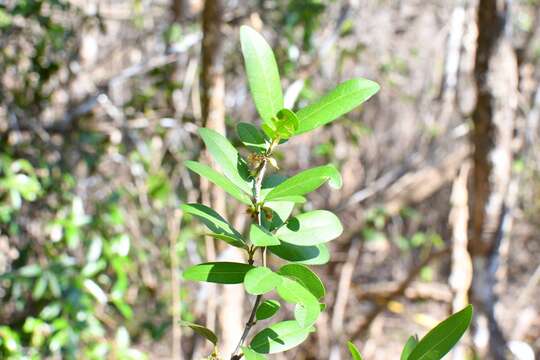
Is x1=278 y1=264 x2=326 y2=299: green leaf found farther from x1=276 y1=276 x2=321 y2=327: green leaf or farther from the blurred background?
the blurred background

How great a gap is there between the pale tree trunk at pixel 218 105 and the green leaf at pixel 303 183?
135 centimetres

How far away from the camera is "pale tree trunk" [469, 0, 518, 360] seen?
7.82 ft

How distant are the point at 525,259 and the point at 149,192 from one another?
3984 mm

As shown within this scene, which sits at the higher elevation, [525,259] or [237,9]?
[237,9]

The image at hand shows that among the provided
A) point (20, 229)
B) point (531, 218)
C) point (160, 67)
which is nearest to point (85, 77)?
point (160, 67)

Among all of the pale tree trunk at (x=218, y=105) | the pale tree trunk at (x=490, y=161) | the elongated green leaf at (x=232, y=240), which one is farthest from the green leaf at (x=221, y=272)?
the pale tree trunk at (x=490, y=161)

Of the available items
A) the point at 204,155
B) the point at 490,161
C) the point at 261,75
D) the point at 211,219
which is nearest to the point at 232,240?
the point at 211,219

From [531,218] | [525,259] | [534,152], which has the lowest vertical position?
[525,259]

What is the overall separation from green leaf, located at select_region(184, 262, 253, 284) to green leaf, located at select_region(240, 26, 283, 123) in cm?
15

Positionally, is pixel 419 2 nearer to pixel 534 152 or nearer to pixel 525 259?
pixel 534 152

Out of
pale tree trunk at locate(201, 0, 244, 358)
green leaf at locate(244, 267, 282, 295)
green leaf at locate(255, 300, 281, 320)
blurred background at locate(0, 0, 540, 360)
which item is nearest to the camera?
green leaf at locate(244, 267, 282, 295)

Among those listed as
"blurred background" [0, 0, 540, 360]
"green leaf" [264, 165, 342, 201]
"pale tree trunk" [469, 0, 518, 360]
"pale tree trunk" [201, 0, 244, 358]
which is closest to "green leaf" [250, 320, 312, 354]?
"green leaf" [264, 165, 342, 201]

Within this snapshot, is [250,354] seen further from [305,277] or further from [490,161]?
[490,161]

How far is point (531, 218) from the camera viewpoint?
5.47 metres
